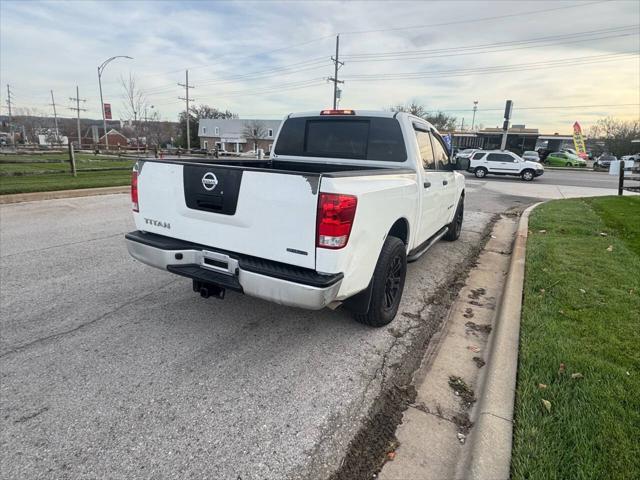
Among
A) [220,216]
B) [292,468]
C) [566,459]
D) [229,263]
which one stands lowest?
[292,468]

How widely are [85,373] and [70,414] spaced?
453 millimetres

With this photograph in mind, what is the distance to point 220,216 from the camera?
3.04 m

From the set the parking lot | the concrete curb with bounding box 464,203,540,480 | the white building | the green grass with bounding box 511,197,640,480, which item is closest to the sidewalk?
the concrete curb with bounding box 464,203,540,480

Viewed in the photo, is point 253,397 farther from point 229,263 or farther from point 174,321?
point 174,321

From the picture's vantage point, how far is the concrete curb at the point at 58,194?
9428mm

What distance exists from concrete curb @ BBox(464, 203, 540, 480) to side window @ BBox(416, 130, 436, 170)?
183 cm

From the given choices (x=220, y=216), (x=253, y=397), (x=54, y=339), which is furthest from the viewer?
(x=54, y=339)

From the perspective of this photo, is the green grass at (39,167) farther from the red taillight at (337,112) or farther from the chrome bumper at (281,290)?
the chrome bumper at (281,290)

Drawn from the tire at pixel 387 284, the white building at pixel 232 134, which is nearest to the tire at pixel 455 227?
the tire at pixel 387 284

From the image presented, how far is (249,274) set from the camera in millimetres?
2834

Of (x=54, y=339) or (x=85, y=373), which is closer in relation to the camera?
(x=85, y=373)

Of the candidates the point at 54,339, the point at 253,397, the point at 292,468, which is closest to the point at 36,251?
the point at 54,339

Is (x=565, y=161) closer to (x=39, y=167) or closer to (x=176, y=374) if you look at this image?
(x=39, y=167)

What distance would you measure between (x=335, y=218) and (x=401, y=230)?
5.14 ft
